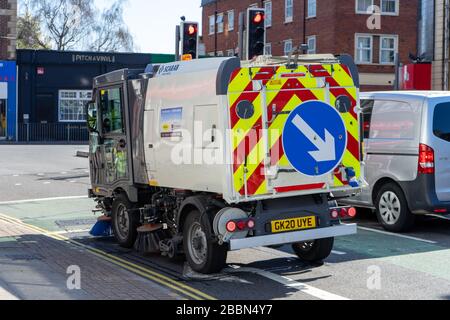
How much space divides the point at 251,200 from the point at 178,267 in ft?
5.38

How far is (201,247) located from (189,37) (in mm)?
10263

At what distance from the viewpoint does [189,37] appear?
56.8 feet

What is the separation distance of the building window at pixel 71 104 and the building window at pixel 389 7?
1902 centimetres

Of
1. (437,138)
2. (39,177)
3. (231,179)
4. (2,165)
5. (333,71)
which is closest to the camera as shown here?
(231,179)

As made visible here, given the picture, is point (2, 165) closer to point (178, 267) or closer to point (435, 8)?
point (178, 267)

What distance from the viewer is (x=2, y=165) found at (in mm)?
24391

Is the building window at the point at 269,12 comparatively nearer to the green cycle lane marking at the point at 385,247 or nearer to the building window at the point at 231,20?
the building window at the point at 231,20

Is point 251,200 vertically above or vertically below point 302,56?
below

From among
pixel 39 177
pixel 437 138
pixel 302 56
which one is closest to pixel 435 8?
pixel 39 177

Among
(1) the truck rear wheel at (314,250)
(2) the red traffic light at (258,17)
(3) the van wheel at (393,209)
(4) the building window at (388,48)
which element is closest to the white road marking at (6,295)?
(1) the truck rear wheel at (314,250)

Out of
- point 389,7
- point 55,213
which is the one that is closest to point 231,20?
point 389,7

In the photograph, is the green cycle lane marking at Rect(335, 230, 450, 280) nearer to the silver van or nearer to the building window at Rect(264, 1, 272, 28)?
the silver van

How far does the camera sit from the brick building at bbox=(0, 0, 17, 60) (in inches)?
1658

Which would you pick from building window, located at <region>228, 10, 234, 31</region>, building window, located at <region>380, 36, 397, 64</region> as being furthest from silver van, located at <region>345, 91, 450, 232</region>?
building window, located at <region>228, 10, 234, 31</region>
